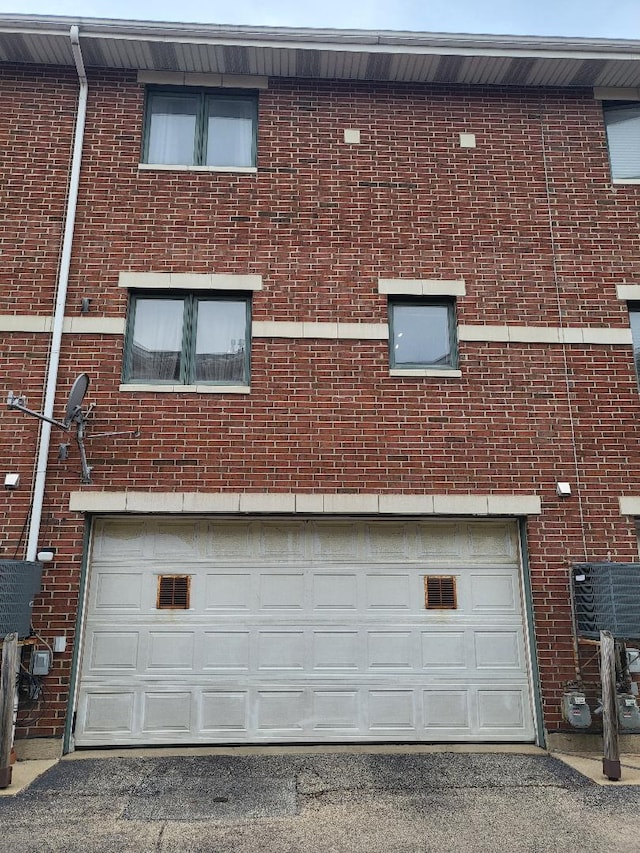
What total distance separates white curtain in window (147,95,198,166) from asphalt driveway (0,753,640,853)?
7.61 metres

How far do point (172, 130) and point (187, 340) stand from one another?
3.22 meters

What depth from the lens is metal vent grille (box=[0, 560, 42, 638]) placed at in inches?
240

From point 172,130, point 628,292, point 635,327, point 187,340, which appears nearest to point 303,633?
point 187,340

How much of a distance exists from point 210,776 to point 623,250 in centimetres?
824

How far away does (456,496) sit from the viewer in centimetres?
751

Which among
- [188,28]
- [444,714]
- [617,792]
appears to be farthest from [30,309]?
[617,792]

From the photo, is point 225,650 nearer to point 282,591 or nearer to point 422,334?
point 282,591

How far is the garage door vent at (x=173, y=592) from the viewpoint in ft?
24.0

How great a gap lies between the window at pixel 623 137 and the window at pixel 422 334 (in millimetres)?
3352

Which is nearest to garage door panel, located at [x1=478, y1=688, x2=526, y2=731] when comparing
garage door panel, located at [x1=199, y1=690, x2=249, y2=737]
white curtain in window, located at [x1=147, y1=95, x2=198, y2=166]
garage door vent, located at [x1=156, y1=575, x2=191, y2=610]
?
garage door panel, located at [x1=199, y1=690, x2=249, y2=737]

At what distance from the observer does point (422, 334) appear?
821cm

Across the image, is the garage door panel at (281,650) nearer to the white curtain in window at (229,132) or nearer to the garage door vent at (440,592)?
the garage door vent at (440,592)

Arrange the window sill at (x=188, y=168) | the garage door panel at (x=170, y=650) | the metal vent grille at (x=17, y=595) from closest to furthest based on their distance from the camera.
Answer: the metal vent grille at (x=17, y=595) < the garage door panel at (x=170, y=650) < the window sill at (x=188, y=168)

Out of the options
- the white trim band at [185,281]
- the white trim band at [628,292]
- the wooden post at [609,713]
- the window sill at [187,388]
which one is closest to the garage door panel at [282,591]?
the window sill at [187,388]
